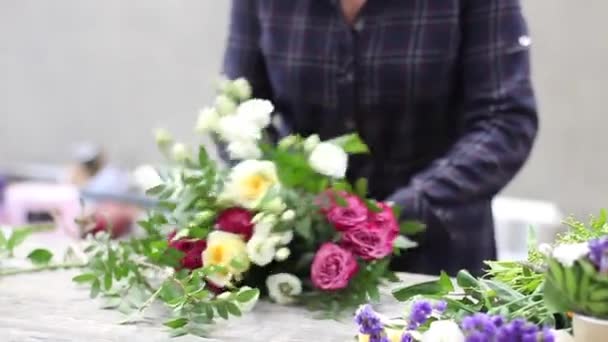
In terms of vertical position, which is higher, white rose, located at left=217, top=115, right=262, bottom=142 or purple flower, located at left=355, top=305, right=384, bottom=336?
white rose, located at left=217, top=115, right=262, bottom=142

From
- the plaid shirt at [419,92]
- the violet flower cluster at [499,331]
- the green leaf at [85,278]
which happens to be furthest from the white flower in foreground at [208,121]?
the violet flower cluster at [499,331]

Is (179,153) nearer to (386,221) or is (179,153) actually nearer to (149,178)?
(149,178)

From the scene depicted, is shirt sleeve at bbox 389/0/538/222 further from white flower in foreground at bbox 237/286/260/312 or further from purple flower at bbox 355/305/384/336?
purple flower at bbox 355/305/384/336

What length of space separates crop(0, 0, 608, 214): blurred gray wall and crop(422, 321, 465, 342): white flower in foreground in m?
1.55

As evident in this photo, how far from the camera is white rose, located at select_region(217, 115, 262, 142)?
1.07 m

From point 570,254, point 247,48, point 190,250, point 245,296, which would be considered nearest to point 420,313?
point 570,254

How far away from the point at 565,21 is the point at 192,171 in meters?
1.31

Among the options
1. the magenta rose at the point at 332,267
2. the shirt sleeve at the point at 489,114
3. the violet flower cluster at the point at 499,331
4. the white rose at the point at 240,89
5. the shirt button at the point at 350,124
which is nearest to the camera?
the violet flower cluster at the point at 499,331

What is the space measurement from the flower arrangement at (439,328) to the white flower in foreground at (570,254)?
2.1 inches

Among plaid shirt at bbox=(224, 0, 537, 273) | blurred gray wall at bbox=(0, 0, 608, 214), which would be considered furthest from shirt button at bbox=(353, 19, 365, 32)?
blurred gray wall at bbox=(0, 0, 608, 214)

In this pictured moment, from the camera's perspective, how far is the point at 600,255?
0.65 m

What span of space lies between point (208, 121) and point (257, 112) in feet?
0.23

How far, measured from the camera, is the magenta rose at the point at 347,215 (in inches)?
42.3

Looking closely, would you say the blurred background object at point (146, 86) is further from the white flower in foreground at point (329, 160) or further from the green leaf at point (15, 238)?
the white flower in foreground at point (329, 160)
